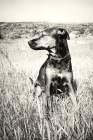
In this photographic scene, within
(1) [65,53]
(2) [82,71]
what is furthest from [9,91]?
(2) [82,71]

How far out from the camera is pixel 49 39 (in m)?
1.71

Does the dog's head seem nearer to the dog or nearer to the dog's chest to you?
the dog

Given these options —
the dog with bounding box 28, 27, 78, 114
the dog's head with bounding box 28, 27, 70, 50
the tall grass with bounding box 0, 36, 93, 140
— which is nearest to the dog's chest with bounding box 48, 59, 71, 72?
the dog with bounding box 28, 27, 78, 114

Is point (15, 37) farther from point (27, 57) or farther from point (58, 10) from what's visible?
point (58, 10)

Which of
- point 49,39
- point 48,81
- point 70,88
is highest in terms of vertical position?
point 49,39

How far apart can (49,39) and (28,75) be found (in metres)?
0.67

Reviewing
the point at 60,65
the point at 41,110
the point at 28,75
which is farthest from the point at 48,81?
the point at 28,75

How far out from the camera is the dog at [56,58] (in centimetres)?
171

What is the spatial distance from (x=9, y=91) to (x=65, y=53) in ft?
2.74

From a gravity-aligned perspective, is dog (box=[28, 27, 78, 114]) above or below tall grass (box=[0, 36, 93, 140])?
above

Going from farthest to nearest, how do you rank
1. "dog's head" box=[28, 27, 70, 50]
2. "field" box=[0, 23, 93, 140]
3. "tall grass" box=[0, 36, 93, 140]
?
"dog's head" box=[28, 27, 70, 50] → "field" box=[0, 23, 93, 140] → "tall grass" box=[0, 36, 93, 140]

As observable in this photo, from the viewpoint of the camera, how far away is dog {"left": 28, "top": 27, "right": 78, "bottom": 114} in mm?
1706

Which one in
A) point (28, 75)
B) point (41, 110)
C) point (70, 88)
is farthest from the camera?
point (28, 75)

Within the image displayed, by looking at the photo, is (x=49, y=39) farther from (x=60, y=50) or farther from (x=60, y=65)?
(x=60, y=65)
